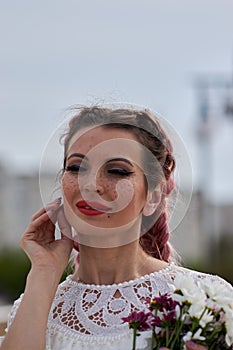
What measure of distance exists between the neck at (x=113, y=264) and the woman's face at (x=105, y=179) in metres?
0.11

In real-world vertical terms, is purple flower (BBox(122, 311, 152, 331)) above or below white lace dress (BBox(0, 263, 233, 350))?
above

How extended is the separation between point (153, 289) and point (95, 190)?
12.7 inches

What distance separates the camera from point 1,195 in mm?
12703

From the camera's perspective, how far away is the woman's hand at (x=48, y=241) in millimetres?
2248

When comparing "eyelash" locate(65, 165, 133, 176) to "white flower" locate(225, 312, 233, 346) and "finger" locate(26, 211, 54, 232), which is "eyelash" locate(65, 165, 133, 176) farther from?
"white flower" locate(225, 312, 233, 346)

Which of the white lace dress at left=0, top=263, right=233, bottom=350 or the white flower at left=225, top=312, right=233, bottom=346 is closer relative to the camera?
the white flower at left=225, top=312, right=233, bottom=346

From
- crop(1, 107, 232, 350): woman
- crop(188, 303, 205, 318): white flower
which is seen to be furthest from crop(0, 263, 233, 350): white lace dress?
crop(188, 303, 205, 318): white flower

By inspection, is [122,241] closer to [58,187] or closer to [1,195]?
[58,187]

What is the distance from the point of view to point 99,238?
7.20 feet

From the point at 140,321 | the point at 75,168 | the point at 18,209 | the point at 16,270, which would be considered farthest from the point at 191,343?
the point at 18,209

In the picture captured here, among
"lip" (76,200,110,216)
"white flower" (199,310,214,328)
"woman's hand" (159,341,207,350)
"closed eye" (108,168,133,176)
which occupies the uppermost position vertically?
"closed eye" (108,168,133,176)

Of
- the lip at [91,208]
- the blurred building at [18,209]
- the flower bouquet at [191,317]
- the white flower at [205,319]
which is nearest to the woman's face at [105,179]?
the lip at [91,208]

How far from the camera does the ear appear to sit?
2242 millimetres

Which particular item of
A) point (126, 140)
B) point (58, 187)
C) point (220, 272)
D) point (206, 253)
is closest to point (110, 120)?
point (126, 140)
